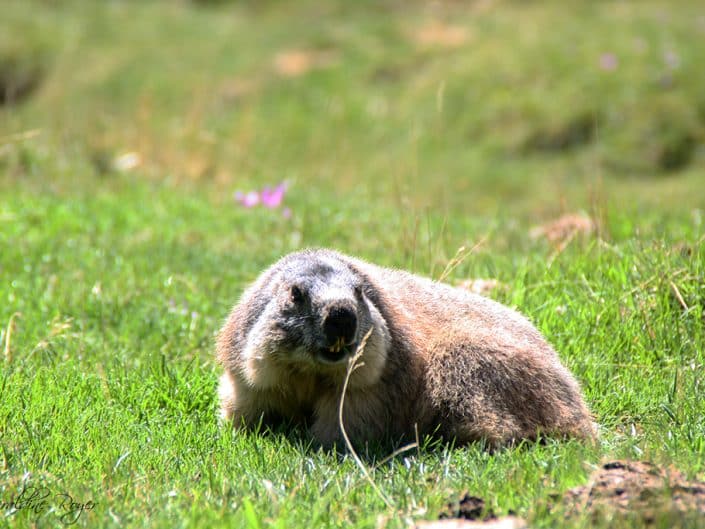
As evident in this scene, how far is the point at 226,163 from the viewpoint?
13102 mm

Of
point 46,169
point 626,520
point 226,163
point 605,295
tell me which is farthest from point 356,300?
point 226,163

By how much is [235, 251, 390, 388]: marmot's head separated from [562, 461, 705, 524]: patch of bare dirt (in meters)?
1.33

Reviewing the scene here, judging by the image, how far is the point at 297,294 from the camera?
185 inches

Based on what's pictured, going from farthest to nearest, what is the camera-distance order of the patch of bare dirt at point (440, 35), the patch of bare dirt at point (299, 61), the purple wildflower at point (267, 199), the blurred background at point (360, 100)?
the patch of bare dirt at point (440, 35), the patch of bare dirt at point (299, 61), the blurred background at point (360, 100), the purple wildflower at point (267, 199)

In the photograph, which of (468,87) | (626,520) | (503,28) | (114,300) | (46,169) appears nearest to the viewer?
(626,520)

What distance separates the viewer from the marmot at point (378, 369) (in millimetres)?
4688

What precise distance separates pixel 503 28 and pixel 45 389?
59.3ft

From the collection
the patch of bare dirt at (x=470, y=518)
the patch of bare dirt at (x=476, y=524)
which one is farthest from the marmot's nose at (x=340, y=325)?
the patch of bare dirt at (x=476, y=524)

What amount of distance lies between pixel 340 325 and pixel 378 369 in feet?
1.42

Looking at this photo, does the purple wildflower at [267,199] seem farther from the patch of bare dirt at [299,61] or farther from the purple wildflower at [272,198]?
the patch of bare dirt at [299,61]

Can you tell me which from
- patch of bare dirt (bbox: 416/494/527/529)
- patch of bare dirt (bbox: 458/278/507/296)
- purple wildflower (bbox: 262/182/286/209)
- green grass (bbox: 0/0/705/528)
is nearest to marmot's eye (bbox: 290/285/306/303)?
green grass (bbox: 0/0/705/528)

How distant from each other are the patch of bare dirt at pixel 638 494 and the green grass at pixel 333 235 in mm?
138

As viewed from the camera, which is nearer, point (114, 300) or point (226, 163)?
point (114, 300)

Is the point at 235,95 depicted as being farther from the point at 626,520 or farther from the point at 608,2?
the point at 626,520
